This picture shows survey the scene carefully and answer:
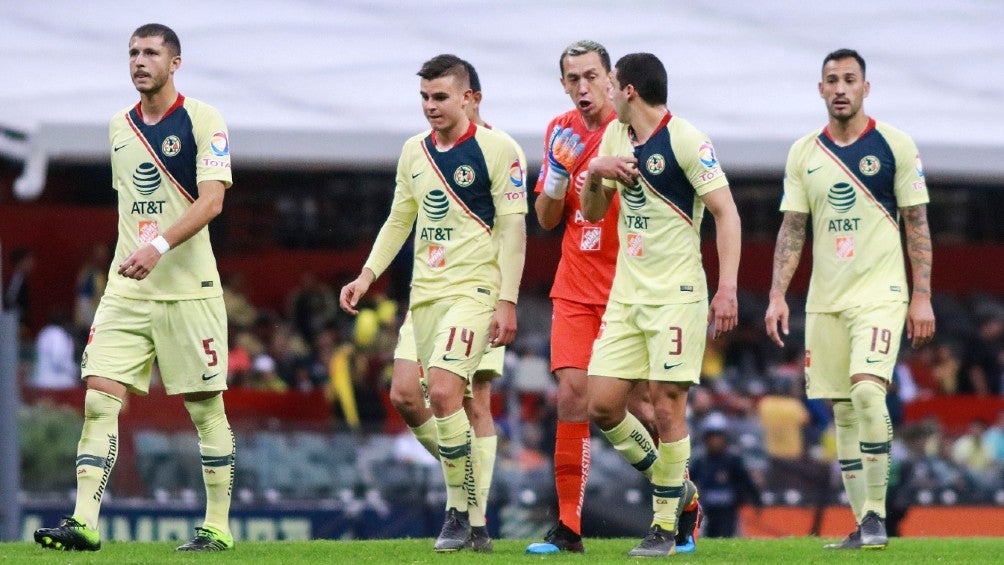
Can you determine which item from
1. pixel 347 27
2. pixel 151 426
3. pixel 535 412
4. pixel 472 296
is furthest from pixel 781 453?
pixel 347 27

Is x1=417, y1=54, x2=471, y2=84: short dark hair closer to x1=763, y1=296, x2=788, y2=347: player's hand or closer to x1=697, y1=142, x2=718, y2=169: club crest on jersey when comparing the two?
x1=697, y1=142, x2=718, y2=169: club crest on jersey

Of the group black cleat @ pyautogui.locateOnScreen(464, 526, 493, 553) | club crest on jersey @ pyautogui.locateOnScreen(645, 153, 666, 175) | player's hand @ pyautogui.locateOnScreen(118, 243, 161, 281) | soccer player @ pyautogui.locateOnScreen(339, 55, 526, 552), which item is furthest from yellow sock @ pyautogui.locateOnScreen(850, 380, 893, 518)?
player's hand @ pyautogui.locateOnScreen(118, 243, 161, 281)

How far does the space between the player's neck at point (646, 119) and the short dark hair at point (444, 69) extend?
3.13ft

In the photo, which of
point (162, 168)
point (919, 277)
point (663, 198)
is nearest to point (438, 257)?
point (663, 198)

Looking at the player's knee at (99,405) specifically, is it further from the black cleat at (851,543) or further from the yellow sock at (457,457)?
the black cleat at (851,543)

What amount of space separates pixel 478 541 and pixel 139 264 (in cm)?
228

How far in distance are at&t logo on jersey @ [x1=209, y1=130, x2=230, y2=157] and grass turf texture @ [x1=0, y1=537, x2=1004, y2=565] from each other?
1.98 meters

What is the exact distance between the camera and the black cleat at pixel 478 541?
9.19 m

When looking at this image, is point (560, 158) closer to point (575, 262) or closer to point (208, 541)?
point (575, 262)

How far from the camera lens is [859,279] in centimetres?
962

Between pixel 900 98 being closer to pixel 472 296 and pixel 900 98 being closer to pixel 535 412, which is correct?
pixel 535 412

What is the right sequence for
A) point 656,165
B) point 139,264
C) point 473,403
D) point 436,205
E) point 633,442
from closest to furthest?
point 139,264 → point 656,165 → point 436,205 → point 633,442 → point 473,403

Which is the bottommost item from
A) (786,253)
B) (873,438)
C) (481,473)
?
(481,473)

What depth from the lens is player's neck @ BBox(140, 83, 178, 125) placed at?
29.3 feet
